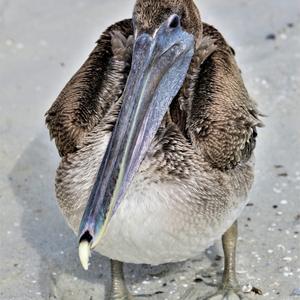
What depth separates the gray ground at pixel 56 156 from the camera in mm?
5742

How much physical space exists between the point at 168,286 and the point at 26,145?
1964 mm

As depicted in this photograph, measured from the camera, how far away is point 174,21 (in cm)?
475

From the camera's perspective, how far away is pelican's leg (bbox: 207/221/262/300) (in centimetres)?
557

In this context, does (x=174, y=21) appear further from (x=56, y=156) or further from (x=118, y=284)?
(x=56, y=156)

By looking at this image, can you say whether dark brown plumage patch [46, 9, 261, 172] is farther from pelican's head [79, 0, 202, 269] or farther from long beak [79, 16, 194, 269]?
long beak [79, 16, 194, 269]

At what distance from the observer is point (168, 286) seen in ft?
18.7

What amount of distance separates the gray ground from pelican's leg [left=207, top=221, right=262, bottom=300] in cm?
13

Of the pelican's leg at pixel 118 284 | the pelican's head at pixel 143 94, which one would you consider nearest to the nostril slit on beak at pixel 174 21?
the pelican's head at pixel 143 94

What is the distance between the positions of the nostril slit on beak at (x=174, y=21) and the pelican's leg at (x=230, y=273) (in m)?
1.41

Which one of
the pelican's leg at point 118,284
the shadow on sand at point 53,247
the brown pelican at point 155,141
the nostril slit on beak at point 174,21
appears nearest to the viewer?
the brown pelican at point 155,141

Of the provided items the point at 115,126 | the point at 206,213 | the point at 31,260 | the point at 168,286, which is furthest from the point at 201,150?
the point at 31,260

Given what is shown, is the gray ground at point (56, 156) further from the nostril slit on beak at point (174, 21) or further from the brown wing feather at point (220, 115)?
the nostril slit on beak at point (174, 21)

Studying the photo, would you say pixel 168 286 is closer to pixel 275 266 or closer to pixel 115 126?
pixel 275 266

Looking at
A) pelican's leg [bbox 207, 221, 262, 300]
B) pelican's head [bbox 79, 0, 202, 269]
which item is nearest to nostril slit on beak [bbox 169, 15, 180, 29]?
pelican's head [bbox 79, 0, 202, 269]
